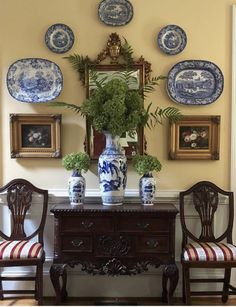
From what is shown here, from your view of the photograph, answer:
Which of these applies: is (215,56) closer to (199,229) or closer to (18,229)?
(199,229)

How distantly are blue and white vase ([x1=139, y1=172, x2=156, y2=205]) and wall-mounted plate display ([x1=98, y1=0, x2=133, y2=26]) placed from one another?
1380 millimetres

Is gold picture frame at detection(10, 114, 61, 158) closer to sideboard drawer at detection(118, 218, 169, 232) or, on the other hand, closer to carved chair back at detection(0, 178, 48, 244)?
A: carved chair back at detection(0, 178, 48, 244)

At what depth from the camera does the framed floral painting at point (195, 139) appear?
3.20 m

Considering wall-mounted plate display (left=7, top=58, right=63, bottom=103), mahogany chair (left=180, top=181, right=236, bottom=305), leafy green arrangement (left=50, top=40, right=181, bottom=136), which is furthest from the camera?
wall-mounted plate display (left=7, top=58, right=63, bottom=103)

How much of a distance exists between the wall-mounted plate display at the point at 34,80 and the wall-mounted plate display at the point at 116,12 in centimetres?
61

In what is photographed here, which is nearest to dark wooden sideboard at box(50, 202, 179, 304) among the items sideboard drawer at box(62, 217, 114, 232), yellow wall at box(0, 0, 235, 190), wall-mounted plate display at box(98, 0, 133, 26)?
sideboard drawer at box(62, 217, 114, 232)

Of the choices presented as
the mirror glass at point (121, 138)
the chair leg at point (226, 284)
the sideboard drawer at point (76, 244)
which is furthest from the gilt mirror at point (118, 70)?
the chair leg at point (226, 284)

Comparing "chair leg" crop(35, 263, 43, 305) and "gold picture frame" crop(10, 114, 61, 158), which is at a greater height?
"gold picture frame" crop(10, 114, 61, 158)

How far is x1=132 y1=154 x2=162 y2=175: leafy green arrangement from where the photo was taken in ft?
9.72

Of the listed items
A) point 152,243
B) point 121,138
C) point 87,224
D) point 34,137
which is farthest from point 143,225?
point 34,137

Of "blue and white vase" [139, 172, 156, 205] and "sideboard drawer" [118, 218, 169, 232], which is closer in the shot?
"sideboard drawer" [118, 218, 169, 232]

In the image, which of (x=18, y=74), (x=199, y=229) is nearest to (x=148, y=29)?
(x=18, y=74)

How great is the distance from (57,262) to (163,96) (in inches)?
66.0

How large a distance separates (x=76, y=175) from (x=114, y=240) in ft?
2.03
